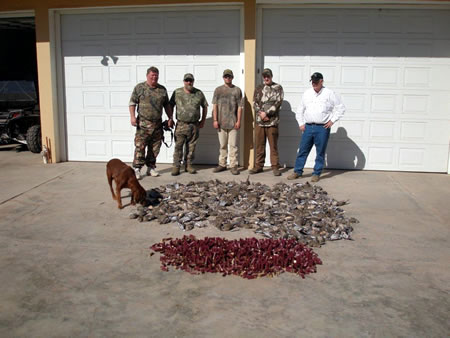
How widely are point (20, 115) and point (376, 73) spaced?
817 cm

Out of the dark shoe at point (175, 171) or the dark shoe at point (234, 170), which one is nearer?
the dark shoe at point (175, 171)

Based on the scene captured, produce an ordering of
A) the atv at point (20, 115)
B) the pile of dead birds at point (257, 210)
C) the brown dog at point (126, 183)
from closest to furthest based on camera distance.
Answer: the pile of dead birds at point (257, 210)
the brown dog at point (126, 183)
the atv at point (20, 115)

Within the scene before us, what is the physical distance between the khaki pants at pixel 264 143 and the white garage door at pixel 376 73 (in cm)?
81

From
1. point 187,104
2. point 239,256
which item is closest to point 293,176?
point 187,104

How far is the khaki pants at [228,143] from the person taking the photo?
858 centimetres

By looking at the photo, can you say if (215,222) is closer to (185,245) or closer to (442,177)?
(185,245)

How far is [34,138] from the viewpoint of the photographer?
1045 cm

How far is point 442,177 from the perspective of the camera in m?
8.55

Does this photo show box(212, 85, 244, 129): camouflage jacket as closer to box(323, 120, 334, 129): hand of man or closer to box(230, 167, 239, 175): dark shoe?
box(230, 167, 239, 175): dark shoe

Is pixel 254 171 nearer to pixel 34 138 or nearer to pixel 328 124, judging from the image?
pixel 328 124

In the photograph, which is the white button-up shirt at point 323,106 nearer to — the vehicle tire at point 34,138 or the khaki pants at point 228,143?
the khaki pants at point 228,143

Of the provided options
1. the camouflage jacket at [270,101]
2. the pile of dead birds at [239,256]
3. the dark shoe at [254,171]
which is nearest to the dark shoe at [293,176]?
the dark shoe at [254,171]

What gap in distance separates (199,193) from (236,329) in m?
3.67

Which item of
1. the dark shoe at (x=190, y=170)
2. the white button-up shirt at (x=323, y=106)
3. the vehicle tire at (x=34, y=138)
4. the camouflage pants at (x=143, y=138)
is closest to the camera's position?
the white button-up shirt at (x=323, y=106)
